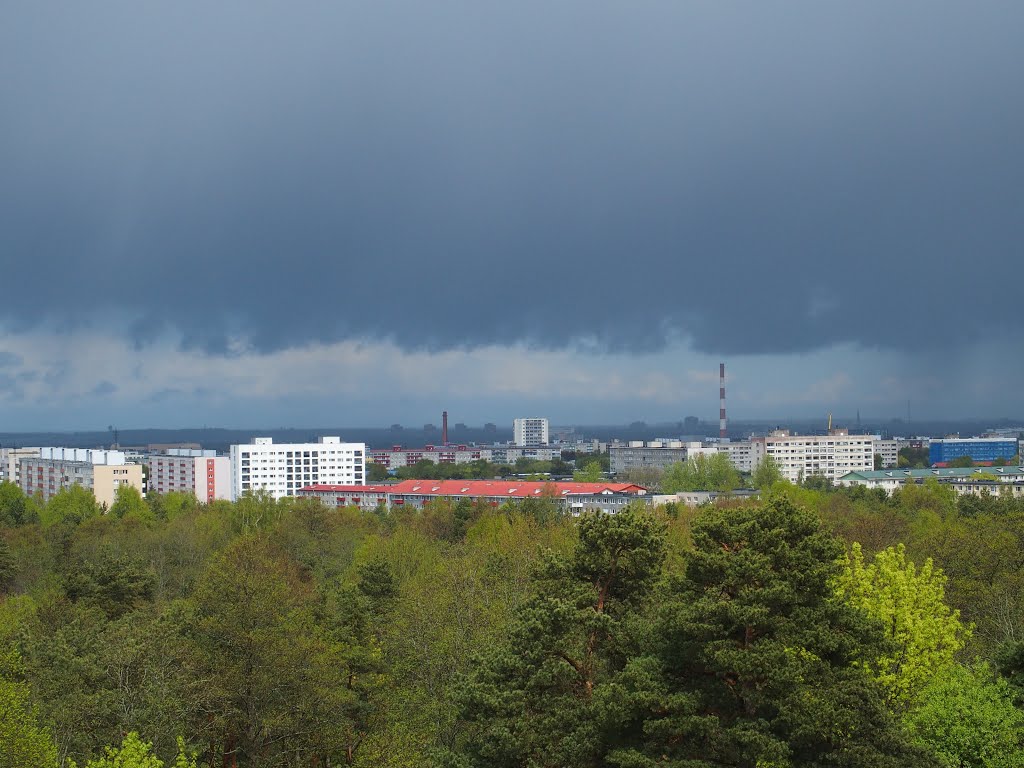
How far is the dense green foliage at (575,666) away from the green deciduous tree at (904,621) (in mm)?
64

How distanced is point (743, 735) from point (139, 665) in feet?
49.8

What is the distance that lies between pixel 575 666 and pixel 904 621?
8092 millimetres

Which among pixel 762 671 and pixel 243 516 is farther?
pixel 243 516

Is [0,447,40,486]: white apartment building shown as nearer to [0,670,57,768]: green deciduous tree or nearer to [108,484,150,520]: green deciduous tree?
[108,484,150,520]: green deciduous tree

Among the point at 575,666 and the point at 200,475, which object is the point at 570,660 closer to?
the point at 575,666

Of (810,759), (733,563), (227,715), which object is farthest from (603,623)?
(227,715)

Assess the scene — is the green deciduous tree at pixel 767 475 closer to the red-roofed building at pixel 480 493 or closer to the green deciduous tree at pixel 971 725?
the red-roofed building at pixel 480 493

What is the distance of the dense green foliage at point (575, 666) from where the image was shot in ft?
61.7

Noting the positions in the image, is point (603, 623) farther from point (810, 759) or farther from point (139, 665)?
point (139, 665)

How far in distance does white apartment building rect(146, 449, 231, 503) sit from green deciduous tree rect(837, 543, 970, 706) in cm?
12720

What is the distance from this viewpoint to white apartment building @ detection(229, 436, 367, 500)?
467 feet

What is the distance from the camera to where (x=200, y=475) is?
144 metres

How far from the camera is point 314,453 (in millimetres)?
147500

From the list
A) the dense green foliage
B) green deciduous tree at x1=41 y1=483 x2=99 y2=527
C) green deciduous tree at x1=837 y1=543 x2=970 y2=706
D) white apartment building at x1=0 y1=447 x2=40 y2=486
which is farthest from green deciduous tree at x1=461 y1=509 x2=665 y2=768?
white apartment building at x1=0 y1=447 x2=40 y2=486
